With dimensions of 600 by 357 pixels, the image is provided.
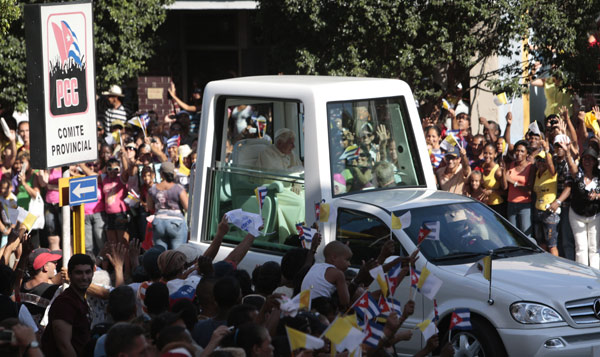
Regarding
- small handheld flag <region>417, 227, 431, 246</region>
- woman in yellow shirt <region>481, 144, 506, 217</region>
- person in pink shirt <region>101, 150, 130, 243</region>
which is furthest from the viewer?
person in pink shirt <region>101, 150, 130, 243</region>

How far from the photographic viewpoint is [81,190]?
8320 mm

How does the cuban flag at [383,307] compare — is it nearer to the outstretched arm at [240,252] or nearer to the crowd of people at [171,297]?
the crowd of people at [171,297]

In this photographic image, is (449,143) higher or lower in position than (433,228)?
higher

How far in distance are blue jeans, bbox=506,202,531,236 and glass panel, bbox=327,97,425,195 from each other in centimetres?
262

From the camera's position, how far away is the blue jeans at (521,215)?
38.3ft

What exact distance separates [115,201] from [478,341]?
7.05 meters

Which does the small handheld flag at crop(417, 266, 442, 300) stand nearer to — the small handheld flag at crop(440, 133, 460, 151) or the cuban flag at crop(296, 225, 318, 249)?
the cuban flag at crop(296, 225, 318, 249)

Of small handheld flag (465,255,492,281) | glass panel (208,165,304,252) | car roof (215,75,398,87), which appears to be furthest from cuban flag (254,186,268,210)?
small handheld flag (465,255,492,281)

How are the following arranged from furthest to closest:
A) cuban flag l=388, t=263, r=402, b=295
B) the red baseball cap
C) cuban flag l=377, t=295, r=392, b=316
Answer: the red baseball cap
cuban flag l=388, t=263, r=402, b=295
cuban flag l=377, t=295, r=392, b=316

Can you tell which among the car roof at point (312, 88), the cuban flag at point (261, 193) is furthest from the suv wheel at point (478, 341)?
the car roof at point (312, 88)

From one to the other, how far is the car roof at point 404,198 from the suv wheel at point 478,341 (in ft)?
4.24

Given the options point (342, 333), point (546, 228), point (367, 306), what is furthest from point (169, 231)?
point (342, 333)

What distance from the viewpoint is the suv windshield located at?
8180 mm

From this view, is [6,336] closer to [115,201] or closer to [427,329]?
[427,329]
